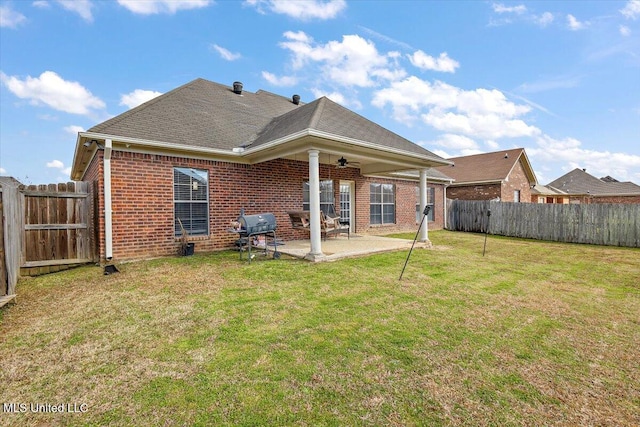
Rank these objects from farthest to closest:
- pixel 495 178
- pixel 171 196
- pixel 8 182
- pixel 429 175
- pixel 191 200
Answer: pixel 495 178 < pixel 429 175 < pixel 191 200 < pixel 171 196 < pixel 8 182

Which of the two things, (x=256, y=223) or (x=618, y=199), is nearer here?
(x=256, y=223)

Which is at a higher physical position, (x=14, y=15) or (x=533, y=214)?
(x=14, y=15)

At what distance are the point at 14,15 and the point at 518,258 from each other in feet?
47.8

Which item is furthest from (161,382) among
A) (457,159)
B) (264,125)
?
(457,159)

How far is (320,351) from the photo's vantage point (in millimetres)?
3047

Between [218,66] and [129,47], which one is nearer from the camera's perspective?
[129,47]

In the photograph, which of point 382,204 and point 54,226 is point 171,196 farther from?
point 382,204

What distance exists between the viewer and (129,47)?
35.4 ft

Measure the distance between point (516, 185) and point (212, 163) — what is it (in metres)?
21.3

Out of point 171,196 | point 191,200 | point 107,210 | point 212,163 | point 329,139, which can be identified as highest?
point 329,139

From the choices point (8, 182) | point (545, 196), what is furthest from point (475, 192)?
point (8, 182)

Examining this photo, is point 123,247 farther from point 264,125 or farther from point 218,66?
point 218,66

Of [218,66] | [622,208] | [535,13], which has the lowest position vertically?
[622,208]

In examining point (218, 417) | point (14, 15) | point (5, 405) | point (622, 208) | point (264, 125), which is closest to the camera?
point (218, 417)
